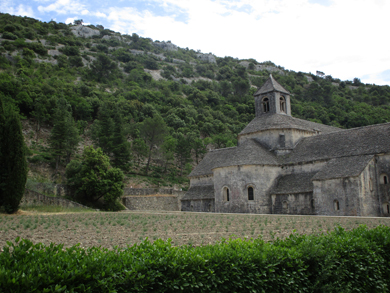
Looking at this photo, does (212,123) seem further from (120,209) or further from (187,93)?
(120,209)

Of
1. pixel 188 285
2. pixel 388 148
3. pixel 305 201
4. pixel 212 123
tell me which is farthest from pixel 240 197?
pixel 212 123

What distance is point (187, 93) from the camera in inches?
3784

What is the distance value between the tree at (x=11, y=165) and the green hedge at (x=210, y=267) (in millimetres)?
17571

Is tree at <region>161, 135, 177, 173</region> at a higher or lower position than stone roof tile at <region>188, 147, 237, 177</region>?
higher

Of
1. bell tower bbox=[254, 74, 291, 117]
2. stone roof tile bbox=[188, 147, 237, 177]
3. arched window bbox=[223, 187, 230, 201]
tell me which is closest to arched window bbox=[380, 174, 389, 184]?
arched window bbox=[223, 187, 230, 201]

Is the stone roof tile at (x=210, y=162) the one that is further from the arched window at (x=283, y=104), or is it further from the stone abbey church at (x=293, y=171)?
the arched window at (x=283, y=104)

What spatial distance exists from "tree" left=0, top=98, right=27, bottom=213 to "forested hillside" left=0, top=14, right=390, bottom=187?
56.8 ft

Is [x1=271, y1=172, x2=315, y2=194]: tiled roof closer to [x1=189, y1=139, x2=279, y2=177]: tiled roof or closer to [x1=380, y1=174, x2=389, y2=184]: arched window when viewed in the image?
[x1=189, y1=139, x2=279, y2=177]: tiled roof

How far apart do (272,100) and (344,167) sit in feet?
46.5

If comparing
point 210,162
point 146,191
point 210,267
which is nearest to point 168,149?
point 146,191

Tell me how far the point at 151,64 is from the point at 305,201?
335 feet

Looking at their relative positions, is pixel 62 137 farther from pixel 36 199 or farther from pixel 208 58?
pixel 208 58

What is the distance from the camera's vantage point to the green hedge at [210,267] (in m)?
4.36

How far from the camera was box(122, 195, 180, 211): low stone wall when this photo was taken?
37625 mm
